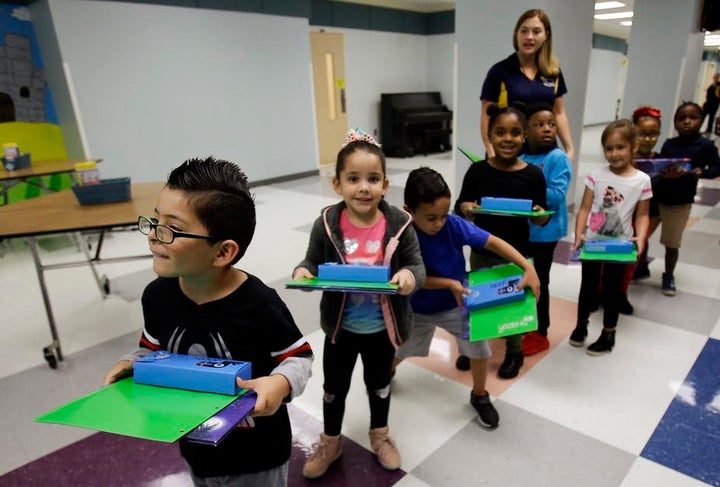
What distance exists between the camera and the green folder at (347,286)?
1.10 metres

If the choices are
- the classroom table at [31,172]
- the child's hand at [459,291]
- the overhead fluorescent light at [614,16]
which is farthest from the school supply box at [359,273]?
the overhead fluorescent light at [614,16]

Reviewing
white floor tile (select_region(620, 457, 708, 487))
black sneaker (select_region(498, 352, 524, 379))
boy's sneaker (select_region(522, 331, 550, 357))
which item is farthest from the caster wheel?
white floor tile (select_region(620, 457, 708, 487))

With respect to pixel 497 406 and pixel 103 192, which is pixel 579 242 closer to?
pixel 497 406

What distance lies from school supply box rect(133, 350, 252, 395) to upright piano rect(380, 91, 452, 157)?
26.8 feet

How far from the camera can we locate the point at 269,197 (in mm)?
5828

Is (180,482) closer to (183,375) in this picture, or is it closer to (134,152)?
(183,375)

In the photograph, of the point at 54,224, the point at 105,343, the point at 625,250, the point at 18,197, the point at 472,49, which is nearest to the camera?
the point at 625,250

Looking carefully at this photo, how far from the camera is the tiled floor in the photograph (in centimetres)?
152

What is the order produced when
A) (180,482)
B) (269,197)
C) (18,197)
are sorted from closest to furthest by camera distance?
(180,482) < (18,197) < (269,197)

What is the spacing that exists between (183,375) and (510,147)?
4.81ft

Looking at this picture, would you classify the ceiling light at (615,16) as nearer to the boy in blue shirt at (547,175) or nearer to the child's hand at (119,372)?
the boy in blue shirt at (547,175)

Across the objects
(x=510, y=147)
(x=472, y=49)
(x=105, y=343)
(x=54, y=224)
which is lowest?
(x=105, y=343)

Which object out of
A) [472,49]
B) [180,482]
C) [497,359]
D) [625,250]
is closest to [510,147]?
[625,250]

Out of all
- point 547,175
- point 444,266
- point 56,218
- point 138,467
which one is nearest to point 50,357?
point 56,218
